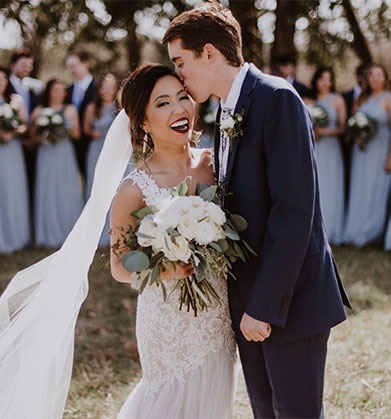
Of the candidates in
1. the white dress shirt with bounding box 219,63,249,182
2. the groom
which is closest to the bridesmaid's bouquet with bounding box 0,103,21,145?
the groom

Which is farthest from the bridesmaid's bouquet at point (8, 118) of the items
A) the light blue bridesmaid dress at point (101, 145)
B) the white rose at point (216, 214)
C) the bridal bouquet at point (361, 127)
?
the white rose at point (216, 214)

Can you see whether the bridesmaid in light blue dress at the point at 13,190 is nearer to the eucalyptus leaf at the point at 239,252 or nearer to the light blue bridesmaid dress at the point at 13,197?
the light blue bridesmaid dress at the point at 13,197

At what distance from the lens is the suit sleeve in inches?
85.8

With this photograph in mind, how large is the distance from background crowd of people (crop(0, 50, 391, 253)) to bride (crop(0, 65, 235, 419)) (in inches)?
214

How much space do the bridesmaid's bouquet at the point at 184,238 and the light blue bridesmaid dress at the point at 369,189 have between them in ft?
20.1

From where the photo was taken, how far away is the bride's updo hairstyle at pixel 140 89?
107 inches

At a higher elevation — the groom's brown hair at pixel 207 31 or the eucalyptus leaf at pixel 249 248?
the groom's brown hair at pixel 207 31

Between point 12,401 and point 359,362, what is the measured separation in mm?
2555

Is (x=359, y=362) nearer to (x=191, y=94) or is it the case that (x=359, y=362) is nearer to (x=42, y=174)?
(x=191, y=94)

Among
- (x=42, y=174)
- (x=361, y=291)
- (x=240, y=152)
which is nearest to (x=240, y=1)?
(x=42, y=174)

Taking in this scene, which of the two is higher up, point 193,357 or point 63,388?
point 193,357

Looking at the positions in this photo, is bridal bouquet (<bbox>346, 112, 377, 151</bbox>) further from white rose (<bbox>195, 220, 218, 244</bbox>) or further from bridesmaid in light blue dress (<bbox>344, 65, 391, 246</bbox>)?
white rose (<bbox>195, 220, 218, 244</bbox>)

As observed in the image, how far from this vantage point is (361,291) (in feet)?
19.0

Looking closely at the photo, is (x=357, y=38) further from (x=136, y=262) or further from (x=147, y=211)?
(x=136, y=262)
